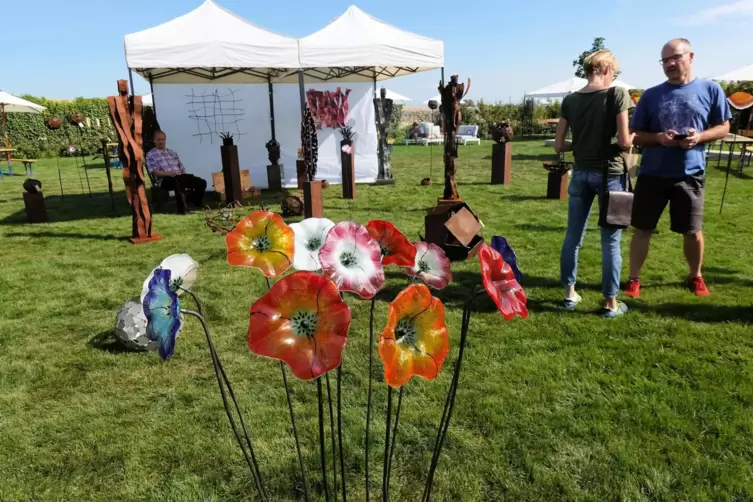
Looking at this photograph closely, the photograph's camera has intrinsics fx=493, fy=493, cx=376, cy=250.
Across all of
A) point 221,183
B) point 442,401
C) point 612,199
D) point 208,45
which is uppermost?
point 208,45

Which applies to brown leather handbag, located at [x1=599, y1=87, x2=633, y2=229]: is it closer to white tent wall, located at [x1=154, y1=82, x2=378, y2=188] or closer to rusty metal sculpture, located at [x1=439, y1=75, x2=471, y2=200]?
rusty metal sculpture, located at [x1=439, y1=75, x2=471, y2=200]

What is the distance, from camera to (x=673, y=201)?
11.0 ft

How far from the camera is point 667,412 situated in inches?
90.2

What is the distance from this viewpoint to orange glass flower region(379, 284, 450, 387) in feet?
3.34

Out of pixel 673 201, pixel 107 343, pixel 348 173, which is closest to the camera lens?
pixel 107 343

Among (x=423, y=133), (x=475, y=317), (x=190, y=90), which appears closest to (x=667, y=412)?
(x=475, y=317)

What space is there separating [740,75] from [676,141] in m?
11.0

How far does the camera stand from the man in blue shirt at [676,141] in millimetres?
3086

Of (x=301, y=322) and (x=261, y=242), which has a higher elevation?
(x=261, y=242)

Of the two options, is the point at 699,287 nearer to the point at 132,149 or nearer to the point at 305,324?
the point at 305,324

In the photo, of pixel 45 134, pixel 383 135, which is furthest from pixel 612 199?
pixel 45 134

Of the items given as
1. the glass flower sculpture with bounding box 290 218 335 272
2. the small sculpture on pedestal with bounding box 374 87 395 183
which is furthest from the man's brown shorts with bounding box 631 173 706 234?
the small sculpture on pedestal with bounding box 374 87 395 183

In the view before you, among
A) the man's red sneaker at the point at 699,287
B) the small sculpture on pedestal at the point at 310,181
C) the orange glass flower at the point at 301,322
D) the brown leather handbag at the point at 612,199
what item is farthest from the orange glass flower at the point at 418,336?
the small sculpture on pedestal at the point at 310,181

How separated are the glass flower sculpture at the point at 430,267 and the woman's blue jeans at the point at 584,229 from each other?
2217mm
